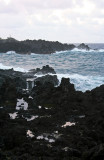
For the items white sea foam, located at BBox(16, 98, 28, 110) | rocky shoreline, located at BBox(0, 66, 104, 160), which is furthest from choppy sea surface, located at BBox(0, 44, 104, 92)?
white sea foam, located at BBox(16, 98, 28, 110)

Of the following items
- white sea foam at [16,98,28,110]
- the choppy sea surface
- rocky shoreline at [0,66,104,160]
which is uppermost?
rocky shoreline at [0,66,104,160]

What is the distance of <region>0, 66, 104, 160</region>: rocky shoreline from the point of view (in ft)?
36.7

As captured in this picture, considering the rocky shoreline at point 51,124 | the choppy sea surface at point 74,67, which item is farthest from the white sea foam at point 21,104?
the choppy sea surface at point 74,67

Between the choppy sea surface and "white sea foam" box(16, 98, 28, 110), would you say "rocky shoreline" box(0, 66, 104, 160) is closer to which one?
"white sea foam" box(16, 98, 28, 110)

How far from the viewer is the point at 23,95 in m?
21.5

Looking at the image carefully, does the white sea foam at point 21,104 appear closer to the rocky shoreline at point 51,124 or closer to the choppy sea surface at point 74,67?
the rocky shoreline at point 51,124

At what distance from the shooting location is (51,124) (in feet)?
49.3

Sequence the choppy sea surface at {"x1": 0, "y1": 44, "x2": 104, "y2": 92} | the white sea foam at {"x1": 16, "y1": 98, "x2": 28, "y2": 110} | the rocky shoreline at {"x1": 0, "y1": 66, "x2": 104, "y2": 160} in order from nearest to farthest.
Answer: the rocky shoreline at {"x1": 0, "y1": 66, "x2": 104, "y2": 160}
the white sea foam at {"x1": 16, "y1": 98, "x2": 28, "y2": 110}
the choppy sea surface at {"x1": 0, "y1": 44, "x2": 104, "y2": 92}

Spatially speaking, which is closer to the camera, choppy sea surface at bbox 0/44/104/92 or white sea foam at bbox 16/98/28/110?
white sea foam at bbox 16/98/28/110

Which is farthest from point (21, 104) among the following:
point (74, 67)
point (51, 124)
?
point (74, 67)

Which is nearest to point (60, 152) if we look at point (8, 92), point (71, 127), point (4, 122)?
point (71, 127)

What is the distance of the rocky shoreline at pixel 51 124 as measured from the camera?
1117 centimetres

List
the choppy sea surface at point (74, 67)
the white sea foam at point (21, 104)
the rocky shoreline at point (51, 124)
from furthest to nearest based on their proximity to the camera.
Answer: the choppy sea surface at point (74, 67) → the white sea foam at point (21, 104) → the rocky shoreline at point (51, 124)

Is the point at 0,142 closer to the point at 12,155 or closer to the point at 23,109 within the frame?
the point at 12,155
